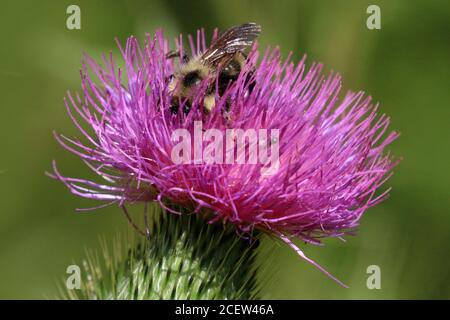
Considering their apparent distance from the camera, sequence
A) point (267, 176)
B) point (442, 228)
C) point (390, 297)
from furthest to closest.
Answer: point (442, 228) < point (390, 297) < point (267, 176)

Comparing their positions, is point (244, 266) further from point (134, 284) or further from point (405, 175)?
point (405, 175)

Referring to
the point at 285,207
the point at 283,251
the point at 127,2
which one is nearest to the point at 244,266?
the point at 285,207

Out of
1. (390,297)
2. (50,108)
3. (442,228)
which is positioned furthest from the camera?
(50,108)

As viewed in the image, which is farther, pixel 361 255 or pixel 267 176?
pixel 361 255
